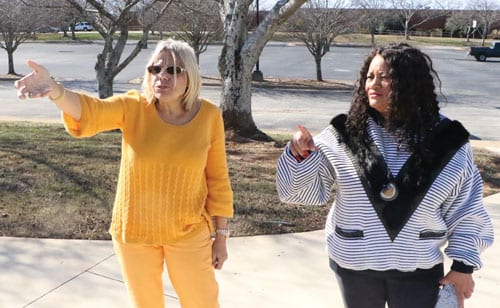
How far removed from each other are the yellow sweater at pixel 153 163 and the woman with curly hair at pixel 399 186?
395 millimetres

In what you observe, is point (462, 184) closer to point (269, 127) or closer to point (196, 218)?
point (196, 218)

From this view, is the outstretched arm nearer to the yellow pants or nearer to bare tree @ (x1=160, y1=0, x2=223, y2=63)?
the yellow pants

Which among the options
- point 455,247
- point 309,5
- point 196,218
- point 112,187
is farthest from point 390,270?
point 309,5

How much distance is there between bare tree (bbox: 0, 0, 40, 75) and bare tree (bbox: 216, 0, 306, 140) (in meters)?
15.6

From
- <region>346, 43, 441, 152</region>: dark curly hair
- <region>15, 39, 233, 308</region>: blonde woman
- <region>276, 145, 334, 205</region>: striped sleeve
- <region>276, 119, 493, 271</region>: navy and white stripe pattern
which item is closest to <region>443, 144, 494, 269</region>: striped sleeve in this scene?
<region>276, 119, 493, 271</region>: navy and white stripe pattern

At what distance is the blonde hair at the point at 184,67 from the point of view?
2.24 meters

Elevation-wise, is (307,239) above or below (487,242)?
below

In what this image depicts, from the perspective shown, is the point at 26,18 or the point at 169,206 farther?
the point at 26,18

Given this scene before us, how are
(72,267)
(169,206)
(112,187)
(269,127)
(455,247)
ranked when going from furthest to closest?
(269,127), (112,187), (72,267), (169,206), (455,247)

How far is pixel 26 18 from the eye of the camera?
23.3 meters

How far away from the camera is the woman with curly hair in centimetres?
200

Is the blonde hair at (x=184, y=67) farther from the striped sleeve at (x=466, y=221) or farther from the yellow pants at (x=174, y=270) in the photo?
the striped sleeve at (x=466, y=221)

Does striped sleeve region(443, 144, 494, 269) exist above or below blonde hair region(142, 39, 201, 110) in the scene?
below

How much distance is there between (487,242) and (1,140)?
682 cm
